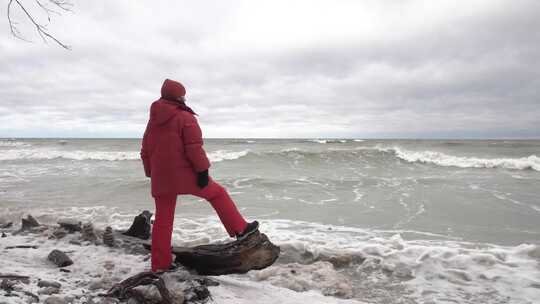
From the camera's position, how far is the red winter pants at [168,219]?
340cm

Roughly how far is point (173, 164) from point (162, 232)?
68 centimetres

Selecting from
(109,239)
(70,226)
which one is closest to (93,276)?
(109,239)

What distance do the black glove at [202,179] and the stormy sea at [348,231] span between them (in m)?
1.07

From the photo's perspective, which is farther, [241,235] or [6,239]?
[6,239]

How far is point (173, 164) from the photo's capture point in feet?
10.6

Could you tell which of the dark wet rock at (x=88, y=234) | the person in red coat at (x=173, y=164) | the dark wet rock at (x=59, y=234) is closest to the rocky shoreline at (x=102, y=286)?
the person in red coat at (x=173, y=164)

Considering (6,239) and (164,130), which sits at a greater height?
(164,130)

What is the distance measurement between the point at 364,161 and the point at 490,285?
59.7 feet

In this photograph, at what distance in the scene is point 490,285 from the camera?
4621 millimetres

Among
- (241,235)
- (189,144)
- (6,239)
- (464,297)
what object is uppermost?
(189,144)

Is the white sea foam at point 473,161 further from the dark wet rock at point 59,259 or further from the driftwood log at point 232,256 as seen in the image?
the dark wet rock at point 59,259

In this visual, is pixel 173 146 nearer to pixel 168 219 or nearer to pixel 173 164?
pixel 173 164

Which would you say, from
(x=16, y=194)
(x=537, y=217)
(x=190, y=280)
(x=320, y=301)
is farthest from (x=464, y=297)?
(x=16, y=194)

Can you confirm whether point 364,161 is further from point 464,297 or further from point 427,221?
point 464,297
